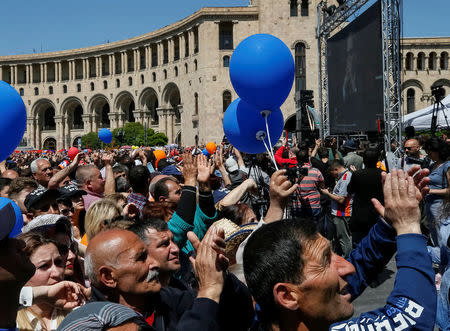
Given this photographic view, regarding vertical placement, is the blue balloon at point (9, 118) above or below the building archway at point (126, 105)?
below

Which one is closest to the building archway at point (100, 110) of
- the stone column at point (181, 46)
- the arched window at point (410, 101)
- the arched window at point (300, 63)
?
the stone column at point (181, 46)

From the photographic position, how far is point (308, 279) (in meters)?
1.69

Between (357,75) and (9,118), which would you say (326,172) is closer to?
(9,118)

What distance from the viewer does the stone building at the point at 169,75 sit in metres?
37.9

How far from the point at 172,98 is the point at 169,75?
2.89 metres

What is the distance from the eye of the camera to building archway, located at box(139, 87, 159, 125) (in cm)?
5069

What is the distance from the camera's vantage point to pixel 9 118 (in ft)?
7.73

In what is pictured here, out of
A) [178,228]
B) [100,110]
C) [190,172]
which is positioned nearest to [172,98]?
[100,110]

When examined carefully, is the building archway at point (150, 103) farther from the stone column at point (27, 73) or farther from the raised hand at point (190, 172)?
the raised hand at point (190, 172)

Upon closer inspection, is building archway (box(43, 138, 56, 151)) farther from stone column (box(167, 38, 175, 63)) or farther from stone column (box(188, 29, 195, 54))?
stone column (box(188, 29, 195, 54))

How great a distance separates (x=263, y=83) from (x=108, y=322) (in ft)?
11.2

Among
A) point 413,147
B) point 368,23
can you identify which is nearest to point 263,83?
point 413,147

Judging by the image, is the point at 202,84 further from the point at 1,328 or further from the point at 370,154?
the point at 1,328

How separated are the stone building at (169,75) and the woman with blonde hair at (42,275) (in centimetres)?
3657
